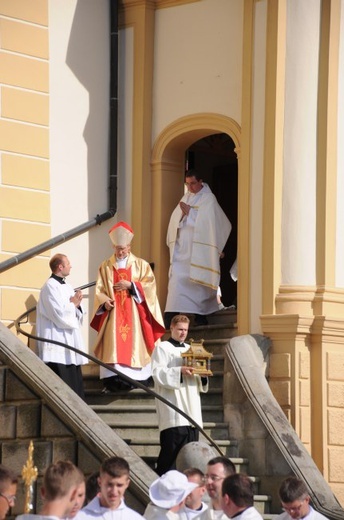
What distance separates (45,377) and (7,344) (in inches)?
27.7

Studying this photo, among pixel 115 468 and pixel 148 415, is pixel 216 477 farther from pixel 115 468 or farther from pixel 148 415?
pixel 148 415

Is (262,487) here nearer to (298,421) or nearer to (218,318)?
(298,421)

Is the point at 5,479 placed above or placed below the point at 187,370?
below

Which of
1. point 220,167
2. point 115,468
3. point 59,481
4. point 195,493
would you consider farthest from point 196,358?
point 220,167

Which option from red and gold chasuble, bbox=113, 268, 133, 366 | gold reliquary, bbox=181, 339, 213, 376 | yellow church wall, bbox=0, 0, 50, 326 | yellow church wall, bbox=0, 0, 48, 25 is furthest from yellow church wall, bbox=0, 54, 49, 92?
gold reliquary, bbox=181, 339, 213, 376

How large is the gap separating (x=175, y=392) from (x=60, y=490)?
649cm

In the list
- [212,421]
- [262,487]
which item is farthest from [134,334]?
[262,487]

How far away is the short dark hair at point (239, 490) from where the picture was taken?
12.0 meters

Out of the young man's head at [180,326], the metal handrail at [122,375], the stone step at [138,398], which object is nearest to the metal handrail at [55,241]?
the metal handrail at [122,375]

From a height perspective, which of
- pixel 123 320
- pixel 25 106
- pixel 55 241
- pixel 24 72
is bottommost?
pixel 123 320

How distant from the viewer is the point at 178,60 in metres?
21.3

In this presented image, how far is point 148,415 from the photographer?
18.4 m

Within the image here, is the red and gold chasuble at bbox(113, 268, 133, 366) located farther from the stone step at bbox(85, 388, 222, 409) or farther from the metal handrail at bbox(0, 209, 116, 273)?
the metal handrail at bbox(0, 209, 116, 273)

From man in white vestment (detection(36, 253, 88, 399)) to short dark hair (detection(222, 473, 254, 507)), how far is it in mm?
6407
